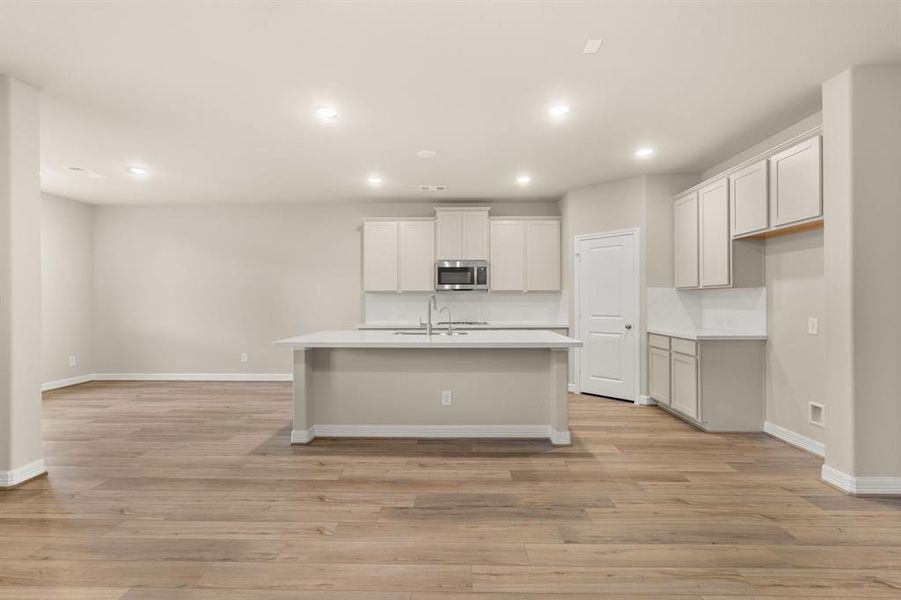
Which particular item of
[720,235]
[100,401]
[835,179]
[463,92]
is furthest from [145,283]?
[835,179]

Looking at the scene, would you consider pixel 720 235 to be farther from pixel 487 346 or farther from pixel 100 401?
pixel 100 401

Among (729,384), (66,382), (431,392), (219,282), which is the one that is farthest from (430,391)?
(66,382)

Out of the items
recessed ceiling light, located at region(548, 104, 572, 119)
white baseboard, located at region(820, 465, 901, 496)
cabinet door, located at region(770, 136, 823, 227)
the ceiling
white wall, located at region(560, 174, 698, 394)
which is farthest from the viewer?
white wall, located at region(560, 174, 698, 394)

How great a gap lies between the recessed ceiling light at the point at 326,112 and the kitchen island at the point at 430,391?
6.11ft

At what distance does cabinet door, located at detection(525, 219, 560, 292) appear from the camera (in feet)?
21.6

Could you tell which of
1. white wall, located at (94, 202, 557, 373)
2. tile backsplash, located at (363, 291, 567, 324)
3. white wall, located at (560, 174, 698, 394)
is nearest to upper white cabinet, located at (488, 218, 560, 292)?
tile backsplash, located at (363, 291, 567, 324)

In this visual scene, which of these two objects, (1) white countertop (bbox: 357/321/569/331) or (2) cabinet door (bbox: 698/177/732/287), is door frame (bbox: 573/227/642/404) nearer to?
(1) white countertop (bbox: 357/321/569/331)

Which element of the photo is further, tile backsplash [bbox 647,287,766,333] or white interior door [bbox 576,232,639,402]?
white interior door [bbox 576,232,639,402]

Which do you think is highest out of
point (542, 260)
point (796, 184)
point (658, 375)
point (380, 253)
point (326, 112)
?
point (326, 112)

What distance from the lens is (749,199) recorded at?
Result: 4023 mm

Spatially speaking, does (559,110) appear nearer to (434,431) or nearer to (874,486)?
(434,431)

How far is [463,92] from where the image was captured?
10.8ft

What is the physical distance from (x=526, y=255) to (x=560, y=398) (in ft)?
10.1

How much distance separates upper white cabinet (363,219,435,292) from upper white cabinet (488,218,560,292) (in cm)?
92
